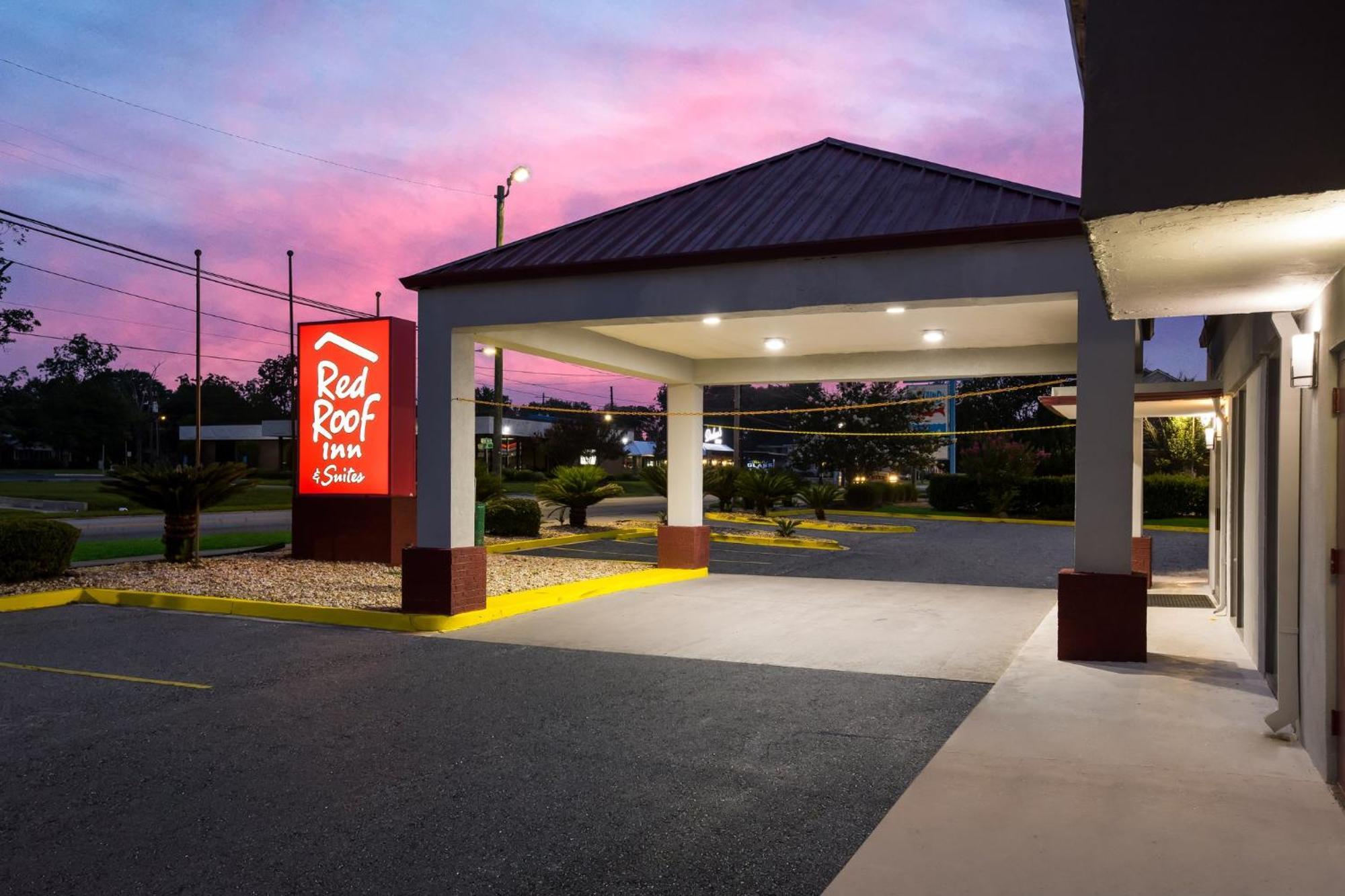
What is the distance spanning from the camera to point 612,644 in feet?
32.6

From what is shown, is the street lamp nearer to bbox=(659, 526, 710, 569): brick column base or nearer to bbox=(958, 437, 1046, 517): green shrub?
bbox=(659, 526, 710, 569): brick column base

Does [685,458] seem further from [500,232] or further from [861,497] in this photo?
[861,497]

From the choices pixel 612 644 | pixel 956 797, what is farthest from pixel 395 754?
pixel 612 644

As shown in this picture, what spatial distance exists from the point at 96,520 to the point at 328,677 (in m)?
23.6

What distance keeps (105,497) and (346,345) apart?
1127 inches

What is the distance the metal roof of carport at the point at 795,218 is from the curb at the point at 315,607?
4046 mm

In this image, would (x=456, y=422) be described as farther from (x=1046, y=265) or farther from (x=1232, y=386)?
(x=1232, y=386)

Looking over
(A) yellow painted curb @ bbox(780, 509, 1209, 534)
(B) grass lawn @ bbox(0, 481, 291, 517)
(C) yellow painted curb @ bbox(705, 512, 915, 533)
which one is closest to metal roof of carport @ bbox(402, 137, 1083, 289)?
(C) yellow painted curb @ bbox(705, 512, 915, 533)

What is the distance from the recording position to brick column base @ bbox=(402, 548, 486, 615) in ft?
36.7

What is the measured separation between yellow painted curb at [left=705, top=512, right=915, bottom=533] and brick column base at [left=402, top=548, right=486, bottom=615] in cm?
1676

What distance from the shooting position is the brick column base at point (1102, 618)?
8836 millimetres

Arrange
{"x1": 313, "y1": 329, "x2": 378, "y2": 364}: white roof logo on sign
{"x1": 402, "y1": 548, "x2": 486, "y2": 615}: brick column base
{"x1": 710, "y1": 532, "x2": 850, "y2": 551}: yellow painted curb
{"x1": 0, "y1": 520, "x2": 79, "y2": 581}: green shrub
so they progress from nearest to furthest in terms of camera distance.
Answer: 1. {"x1": 402, "y1": 548, "x2": 486, "y2": 615}: brick column base
2. {"x1": 0, "y1": 520, "x2": 79, "y2": 581}: green shrub
3. {"x1": 313, "y1": 329, "x2": 378, "y2": 364}: white roof logo on sign
4. {"x1": 710, "y1": 532, "x2": 850, "y2": 551}: yellow painted curb

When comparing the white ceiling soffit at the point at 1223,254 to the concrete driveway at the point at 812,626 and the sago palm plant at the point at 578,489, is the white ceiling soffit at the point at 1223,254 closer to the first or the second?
the concrete driveway at the point at 812,626

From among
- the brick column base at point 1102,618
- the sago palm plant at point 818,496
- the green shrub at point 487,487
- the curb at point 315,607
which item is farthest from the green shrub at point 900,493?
the brick column base at point 1102,618
